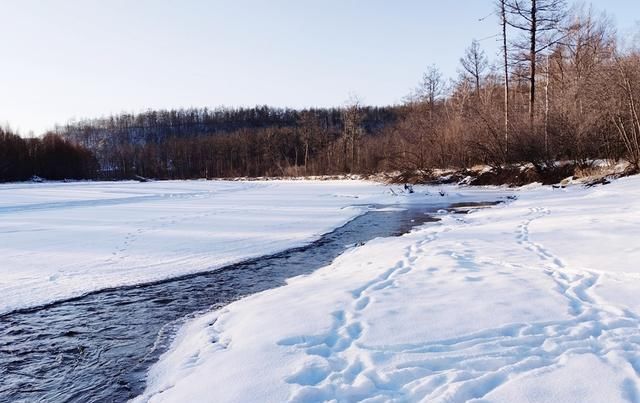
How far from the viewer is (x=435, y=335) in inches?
155

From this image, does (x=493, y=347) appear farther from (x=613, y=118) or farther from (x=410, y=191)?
(x=410, y=191)

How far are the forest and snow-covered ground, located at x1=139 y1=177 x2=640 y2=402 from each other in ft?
44.5

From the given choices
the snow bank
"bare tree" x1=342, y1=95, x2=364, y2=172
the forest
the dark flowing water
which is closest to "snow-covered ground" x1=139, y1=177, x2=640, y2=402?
the dark flowing water

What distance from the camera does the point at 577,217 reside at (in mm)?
9852

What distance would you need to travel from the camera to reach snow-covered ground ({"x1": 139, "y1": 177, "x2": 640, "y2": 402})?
3.11 meters

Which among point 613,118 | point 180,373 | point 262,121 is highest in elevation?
point 262,121

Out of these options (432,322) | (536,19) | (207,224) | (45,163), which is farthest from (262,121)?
(432,322)

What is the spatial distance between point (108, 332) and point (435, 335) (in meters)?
3.52

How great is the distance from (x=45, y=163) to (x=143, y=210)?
52802 mm

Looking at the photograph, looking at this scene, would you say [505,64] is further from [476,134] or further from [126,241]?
[126,241]

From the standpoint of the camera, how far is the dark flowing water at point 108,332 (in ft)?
12.8

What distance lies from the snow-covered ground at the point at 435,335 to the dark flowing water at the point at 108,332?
34 cm

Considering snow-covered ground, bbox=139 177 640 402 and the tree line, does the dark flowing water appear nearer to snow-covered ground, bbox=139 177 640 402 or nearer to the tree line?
snow-covered ground, bbox=139 177 640 402

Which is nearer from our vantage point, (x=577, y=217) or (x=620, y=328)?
(x=620, y=328)
